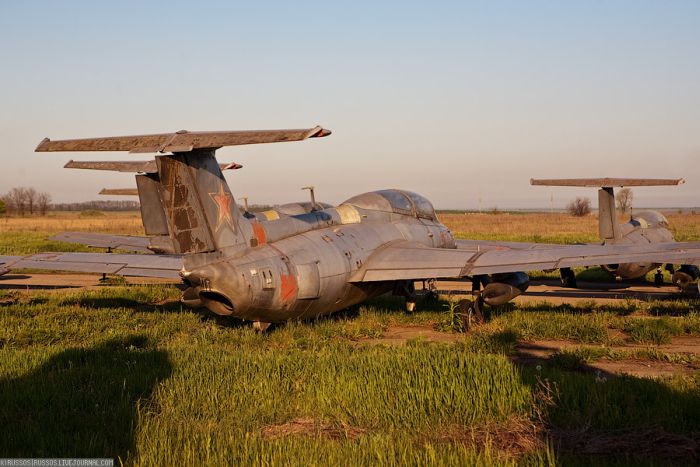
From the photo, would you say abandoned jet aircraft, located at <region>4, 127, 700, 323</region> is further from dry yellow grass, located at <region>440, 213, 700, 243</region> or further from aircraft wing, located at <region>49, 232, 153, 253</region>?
dry yellow grass, located at <region>440, 213, 700, 243</region>

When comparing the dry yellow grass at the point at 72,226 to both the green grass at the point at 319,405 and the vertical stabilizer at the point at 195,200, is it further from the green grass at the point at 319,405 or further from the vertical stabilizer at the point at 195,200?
the green grass at the point at 319,405

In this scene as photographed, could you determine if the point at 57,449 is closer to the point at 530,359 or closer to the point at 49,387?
the point at 49,387

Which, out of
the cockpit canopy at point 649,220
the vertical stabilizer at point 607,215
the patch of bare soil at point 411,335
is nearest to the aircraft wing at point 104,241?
the patch of bare soil at point 411,335

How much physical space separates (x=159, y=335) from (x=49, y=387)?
4.73m

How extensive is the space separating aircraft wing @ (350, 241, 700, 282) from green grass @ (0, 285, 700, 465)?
2.49 m

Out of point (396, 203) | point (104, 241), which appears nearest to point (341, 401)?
point (396, 203)

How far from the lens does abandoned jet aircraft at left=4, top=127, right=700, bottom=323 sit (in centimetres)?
1038

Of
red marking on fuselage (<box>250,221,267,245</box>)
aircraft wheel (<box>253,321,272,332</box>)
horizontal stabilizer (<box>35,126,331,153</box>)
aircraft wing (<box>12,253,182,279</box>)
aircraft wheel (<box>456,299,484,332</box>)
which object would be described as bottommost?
aircraft wheel (<box>456,299,484,332</box>)

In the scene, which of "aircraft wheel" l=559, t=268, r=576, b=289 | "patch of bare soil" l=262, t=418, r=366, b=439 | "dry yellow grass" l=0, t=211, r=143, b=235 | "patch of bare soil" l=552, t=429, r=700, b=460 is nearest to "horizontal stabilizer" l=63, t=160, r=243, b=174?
"patch of bare soil" l=262, t=418, r=366, b=439

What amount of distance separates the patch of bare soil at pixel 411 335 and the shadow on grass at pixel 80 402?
452cm

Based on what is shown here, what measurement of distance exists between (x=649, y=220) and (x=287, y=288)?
16204 millimetres

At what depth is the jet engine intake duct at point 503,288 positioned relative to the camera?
1431 centimetres

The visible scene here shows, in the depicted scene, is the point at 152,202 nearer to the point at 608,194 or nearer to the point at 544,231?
the point at 608,194

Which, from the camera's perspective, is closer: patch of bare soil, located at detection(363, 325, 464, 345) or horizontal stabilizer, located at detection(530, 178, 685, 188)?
patch of bare soil, located at detection(363, 325, 464, 345)
